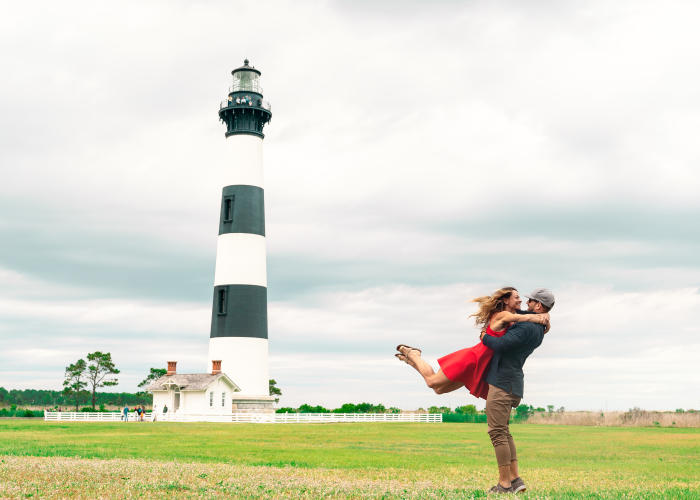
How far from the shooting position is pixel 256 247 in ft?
155

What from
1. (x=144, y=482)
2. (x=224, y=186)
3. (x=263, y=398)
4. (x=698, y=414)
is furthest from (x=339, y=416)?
(x=144, y=482)

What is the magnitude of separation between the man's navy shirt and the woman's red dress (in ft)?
0.32

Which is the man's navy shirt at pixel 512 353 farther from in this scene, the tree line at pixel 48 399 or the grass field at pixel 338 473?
the tree line at pixel 48 399

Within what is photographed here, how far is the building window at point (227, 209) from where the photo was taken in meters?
47.6

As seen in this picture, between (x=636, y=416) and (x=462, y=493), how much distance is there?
134ft

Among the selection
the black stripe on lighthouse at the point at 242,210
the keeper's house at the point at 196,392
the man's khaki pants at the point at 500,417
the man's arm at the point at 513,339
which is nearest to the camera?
the man's arm at the point at 513,339

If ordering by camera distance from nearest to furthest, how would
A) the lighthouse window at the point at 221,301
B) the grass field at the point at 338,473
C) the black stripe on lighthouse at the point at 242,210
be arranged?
the grass field at the point at 338,473
the lighthouse window at the point at 221,301
the black stripe on lighthouse at the point at 242,210

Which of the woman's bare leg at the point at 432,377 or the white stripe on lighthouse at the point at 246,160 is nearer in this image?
the woman's bare leg at the point at 432,377

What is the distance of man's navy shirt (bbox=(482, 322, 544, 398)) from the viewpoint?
8617mm

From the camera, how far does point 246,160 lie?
159 ft

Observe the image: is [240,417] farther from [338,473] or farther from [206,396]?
[338,473]

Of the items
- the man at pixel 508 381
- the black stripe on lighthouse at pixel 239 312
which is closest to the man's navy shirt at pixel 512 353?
the man at pixel 508 381

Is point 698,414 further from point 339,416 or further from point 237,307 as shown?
point 237,307

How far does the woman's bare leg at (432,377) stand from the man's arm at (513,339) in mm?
743
